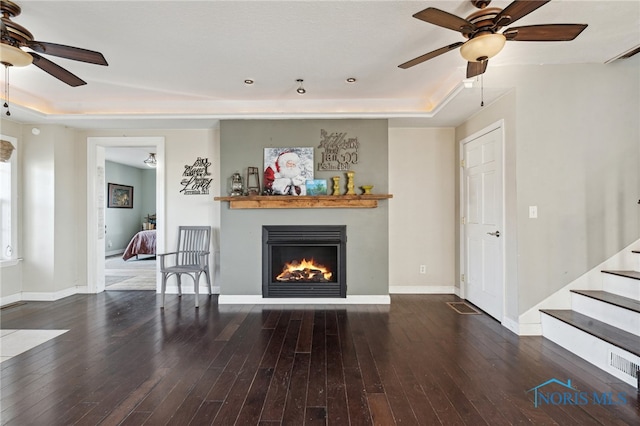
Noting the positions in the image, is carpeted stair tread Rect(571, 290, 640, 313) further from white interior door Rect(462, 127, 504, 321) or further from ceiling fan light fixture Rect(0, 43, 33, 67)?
ceiling fan light fixture Rect(0, 43, 33, 67)

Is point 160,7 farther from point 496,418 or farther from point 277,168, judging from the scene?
point 496,418

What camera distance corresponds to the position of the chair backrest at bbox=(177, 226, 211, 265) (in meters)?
4.56

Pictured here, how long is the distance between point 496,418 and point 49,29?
4316 millimetres

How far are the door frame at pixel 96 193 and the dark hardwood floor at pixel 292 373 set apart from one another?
1.09 metres

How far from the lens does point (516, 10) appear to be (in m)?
1.94

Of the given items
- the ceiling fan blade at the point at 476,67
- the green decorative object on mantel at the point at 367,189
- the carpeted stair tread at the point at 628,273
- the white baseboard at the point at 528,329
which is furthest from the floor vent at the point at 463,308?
the ceiling fan blade at the point at 476,67

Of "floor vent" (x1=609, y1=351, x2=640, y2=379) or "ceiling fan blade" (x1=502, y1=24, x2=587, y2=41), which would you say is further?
"floor vent" (x1=609, y1=351, x2=640, y2=379)

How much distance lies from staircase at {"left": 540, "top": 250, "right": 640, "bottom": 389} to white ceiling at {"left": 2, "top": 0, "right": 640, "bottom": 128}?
2200 mm

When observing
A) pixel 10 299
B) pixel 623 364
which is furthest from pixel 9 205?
pixel 623 364

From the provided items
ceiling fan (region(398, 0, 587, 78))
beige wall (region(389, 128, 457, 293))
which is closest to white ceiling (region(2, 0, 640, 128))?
ceiling fan (region(398, 0, 587, 78))

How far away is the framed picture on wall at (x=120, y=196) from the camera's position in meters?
8.40

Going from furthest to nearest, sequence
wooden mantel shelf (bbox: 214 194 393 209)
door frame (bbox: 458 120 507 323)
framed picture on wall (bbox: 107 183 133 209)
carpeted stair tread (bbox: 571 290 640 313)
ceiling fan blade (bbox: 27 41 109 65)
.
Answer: framed picture on wall (bbox: 107 183 133 209)
wooden mantel shelf (bbox: 214 194 393 209)
door frame (bbox: 458 120 507 323)
carpeted stair tread (bbox: 571 290 640 313)
ceiling fan blade (bbox: 27 41 109 65)

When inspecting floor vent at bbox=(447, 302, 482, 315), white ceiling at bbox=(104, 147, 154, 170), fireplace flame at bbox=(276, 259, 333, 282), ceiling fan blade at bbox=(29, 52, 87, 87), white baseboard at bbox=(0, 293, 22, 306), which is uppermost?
white ceiling at bbox=(104, 147, 154, 170)

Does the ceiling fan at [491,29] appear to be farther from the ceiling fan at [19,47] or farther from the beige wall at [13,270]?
the beige wall at [13,270]
